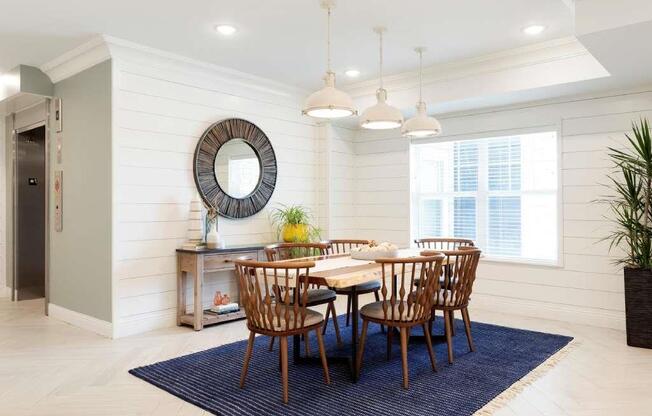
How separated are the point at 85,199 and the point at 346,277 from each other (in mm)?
2917

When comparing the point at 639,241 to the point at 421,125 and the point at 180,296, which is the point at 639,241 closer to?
the point at 421,125

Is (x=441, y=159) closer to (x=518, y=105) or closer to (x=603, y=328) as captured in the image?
(x=518, y=105)

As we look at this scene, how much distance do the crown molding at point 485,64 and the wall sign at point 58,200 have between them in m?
3.29

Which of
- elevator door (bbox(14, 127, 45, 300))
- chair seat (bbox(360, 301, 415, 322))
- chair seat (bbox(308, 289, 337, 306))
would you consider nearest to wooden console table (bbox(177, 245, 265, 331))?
chair seat (bbox(308, 289, 337, 306))

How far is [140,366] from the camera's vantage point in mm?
3365

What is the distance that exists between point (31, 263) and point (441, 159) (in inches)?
215

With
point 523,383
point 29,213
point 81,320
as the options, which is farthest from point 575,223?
point 29,213

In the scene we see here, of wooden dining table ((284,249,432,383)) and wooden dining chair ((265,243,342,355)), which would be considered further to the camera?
wooden dining chair ((265,243,342,355))

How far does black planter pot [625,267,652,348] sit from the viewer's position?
380cm

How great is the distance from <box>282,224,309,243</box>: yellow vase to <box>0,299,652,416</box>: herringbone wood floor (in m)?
1.11

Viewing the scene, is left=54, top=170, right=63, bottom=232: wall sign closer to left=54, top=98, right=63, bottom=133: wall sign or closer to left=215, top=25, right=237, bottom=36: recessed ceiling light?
left=54, top=98, right=63, bottom=133: wall sign

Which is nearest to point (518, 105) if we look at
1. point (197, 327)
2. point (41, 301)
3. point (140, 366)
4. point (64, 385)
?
point (197, 327)

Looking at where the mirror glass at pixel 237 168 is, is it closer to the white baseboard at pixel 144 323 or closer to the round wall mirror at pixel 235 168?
the round wall mirror at pixel 235 168

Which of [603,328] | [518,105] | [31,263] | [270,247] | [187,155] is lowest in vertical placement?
[603,328]
